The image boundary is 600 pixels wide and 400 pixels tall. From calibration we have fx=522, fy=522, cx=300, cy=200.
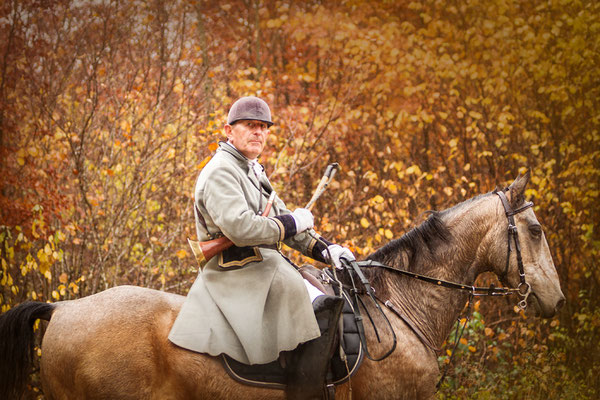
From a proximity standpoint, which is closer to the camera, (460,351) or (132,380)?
(132,380)

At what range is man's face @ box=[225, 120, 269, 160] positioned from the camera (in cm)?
345

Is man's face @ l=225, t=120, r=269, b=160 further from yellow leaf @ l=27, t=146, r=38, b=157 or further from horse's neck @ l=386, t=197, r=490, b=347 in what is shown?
yellow leaf @ l=27, t=146, r=38, b=157

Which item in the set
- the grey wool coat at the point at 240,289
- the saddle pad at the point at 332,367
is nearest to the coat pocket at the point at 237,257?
the grey wool coat at the point at 240,289

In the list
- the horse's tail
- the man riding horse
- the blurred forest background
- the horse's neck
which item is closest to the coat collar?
A: the man riding horse

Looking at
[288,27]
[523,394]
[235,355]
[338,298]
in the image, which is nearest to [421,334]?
[338,298]

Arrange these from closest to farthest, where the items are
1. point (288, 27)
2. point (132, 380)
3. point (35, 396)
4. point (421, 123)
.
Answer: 1. point (132, 380)
2. point (35, 396)
3. point (421, 123)
4. point (288, 27)

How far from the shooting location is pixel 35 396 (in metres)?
6.10

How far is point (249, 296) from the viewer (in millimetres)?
3207

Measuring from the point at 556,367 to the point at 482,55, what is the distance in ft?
16.3

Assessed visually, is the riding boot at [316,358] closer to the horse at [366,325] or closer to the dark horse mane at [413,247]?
the horse at [366,325]

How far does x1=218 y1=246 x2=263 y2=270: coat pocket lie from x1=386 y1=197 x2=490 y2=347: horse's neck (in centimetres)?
103

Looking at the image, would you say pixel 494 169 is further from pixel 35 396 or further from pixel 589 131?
pixel 35 396

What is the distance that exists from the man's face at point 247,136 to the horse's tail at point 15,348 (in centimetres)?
163

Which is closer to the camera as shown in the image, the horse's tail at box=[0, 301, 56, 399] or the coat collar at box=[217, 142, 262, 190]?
the horse's tail at box=[0, 301, 56, 399]
